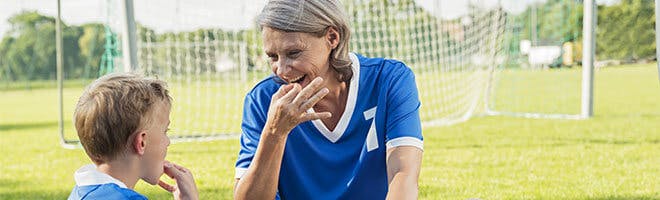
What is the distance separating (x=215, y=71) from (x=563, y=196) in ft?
35.6

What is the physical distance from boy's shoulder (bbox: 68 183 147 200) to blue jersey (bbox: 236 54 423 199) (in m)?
1.00

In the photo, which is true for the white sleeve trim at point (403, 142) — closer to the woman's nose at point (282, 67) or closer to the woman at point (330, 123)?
the woman at point (330, 123)

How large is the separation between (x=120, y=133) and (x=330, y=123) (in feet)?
3.45

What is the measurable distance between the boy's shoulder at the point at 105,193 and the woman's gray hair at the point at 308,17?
0.86 m

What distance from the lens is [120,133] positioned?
2.58 meters

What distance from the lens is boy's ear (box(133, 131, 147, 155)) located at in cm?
259

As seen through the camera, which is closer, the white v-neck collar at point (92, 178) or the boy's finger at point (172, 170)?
the white v-neck collar at point (92, 178)

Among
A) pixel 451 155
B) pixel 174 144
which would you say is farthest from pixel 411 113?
pixel 174 144

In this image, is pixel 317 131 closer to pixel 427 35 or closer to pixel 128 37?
pixel 128 37

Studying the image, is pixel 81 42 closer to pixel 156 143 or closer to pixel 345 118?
pixel 345 118

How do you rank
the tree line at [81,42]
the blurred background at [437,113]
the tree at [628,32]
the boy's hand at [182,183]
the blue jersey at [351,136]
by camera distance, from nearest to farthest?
1. the boy's hand at [182,183]
2. the blue jersey at [351,136]
3. the blurred background at [437,113]
4. the tree at [628,32]
5. the tree line at [81,42]

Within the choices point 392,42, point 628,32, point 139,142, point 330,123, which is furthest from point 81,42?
point 139,142

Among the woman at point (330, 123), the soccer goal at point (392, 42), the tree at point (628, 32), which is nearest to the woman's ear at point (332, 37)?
the woman at point (330, 123)

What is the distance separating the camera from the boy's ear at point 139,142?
8.51 feet
